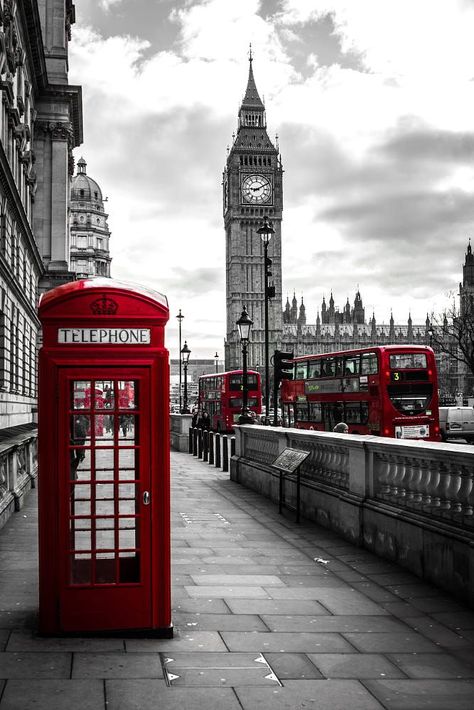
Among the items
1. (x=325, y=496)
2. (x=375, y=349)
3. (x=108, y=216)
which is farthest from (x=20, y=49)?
(x=108, y=216)

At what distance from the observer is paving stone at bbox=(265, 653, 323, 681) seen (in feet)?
16.7

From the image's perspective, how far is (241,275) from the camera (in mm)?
147000

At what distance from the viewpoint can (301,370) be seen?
109ft

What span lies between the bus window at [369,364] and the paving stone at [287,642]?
798 inches

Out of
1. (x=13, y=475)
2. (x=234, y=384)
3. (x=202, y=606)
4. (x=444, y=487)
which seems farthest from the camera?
(x=234, y=384)

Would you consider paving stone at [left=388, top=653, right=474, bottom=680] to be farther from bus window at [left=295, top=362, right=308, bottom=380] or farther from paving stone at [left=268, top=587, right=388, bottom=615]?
bus window at [left=295, top=362, right=308, bottom=380]

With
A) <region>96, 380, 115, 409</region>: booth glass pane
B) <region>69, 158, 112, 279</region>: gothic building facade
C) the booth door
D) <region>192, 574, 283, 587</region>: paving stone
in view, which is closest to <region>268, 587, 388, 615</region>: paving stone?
<region>192, 574, 283, 587</region>: paving stone

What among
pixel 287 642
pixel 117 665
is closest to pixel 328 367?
pixel 287 642

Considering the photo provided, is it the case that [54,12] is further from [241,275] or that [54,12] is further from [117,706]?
[241,275]

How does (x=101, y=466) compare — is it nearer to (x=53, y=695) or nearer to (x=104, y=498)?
(x=104, y=498)

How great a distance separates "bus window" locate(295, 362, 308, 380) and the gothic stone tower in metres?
106

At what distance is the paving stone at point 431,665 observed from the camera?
17.0 ft

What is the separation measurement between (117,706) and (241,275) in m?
143

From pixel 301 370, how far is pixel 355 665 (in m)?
28.0
